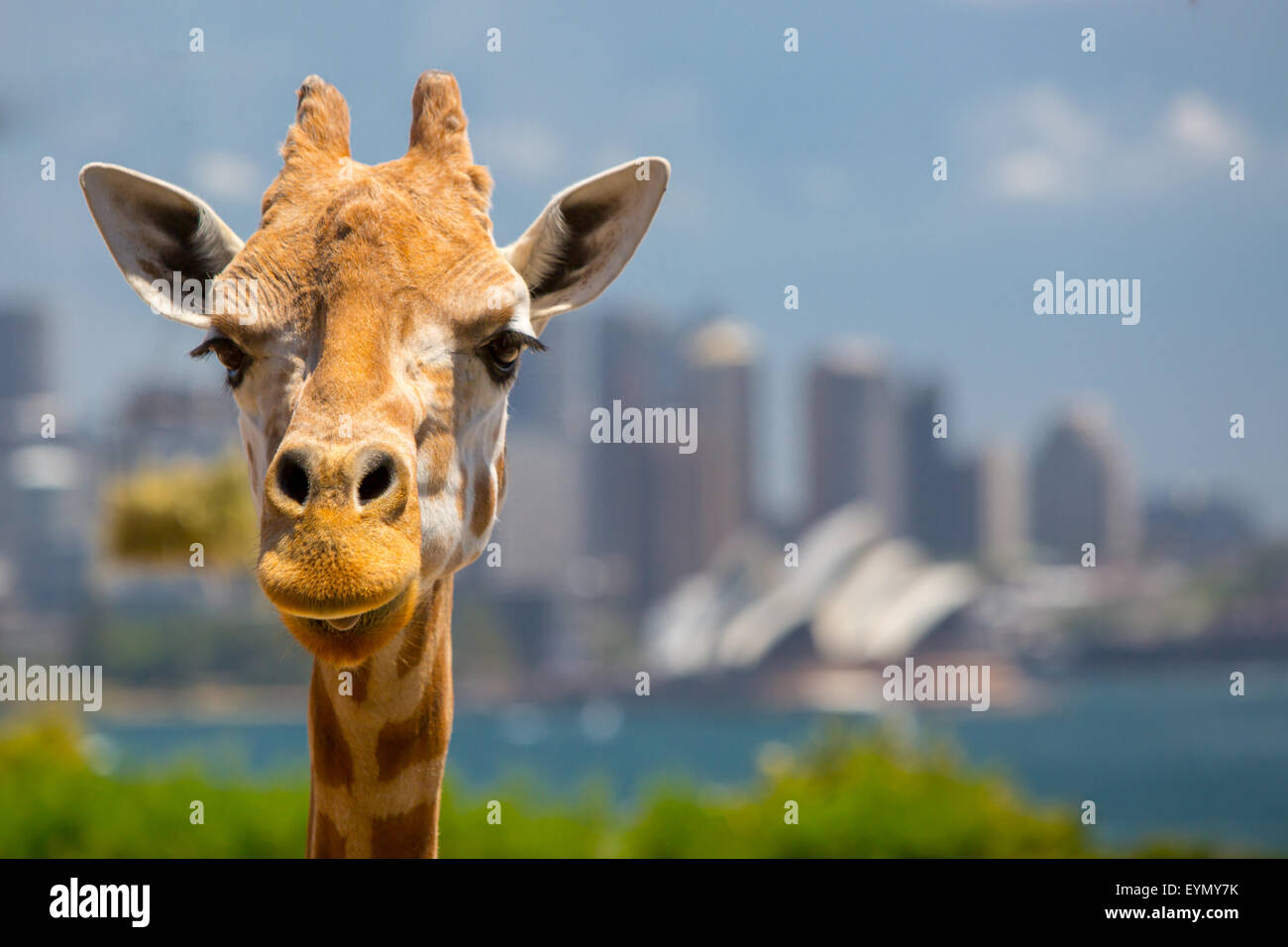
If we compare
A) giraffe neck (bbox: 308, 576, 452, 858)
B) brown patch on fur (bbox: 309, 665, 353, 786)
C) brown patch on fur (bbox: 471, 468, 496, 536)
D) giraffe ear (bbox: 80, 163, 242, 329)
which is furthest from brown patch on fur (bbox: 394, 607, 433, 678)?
giraffe ear (bbox: 80, 163, 242, 329)

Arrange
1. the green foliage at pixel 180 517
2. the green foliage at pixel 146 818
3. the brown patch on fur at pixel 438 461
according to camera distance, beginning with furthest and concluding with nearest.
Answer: the green foliage at pixel 180 517 → the green foliage at pixel 146 818 → the brown patch on fur at pixel 438 461

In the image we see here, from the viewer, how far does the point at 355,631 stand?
11.9 feet

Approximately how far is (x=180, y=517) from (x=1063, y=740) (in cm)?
15396

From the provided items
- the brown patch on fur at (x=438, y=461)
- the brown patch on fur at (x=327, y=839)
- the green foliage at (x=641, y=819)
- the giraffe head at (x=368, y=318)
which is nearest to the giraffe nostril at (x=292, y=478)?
the giraffe head at (x=368, y=318)

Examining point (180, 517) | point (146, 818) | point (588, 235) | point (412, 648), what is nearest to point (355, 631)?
point (412, 648)

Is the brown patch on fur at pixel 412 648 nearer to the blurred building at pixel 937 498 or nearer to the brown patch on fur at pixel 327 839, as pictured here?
the brown patch on fur at pixel 327 839

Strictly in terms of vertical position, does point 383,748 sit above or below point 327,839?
above

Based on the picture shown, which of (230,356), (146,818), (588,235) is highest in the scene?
(588,235)

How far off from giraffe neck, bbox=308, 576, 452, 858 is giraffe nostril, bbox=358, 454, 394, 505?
2.95 feet

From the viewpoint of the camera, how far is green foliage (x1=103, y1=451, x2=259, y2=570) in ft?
65.8

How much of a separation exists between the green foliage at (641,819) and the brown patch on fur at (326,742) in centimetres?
832

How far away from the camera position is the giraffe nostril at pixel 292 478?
137 inches

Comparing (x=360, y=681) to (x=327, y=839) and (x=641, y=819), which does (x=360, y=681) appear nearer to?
(x=327, y=839)
